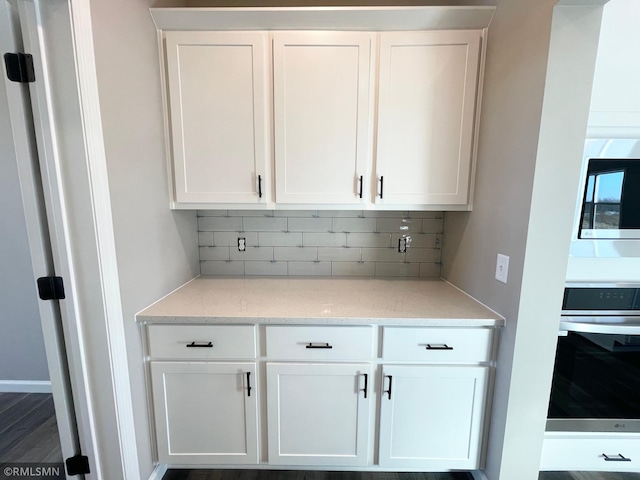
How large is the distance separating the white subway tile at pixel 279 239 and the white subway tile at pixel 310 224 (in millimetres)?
49

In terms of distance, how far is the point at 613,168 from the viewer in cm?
113

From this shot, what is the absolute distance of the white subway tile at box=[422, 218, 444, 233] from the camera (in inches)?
74.3

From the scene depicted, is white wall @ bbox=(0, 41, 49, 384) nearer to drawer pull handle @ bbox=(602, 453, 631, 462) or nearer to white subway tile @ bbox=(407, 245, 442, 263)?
white subway tile @ bbox=(407, 245, 442, 263)

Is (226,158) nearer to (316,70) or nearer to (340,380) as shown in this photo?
(316,70)

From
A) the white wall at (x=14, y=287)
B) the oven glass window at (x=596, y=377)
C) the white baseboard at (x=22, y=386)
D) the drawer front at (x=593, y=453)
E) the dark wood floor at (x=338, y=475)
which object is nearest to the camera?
the oven glass window at (x=596, y=377)

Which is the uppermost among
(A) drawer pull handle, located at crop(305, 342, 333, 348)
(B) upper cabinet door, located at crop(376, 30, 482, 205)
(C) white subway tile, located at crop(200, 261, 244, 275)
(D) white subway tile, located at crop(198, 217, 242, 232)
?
(B) upper cabinet door, located at crop(376, 30, 482, 205)

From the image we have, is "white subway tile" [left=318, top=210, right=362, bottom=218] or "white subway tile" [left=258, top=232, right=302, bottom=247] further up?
"white subway tile" [left=318, top=210, right=362, bottom=218]

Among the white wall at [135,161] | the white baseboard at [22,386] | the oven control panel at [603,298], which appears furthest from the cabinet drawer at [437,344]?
the white baseboard at [22,386]

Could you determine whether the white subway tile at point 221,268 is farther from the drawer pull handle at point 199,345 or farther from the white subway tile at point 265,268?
the drawer pull handle at point 199,345

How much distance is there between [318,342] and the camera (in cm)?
132

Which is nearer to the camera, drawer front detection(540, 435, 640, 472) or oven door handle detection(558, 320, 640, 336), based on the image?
oven door handle detection(558, 320, 640, 336)

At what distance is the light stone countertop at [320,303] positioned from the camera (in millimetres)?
1288

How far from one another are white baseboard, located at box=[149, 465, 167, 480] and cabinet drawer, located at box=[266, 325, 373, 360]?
89 centimetres

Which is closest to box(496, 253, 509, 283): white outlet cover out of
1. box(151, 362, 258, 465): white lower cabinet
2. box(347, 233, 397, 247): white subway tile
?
box(347, 233, 397, 247): white subway tile
